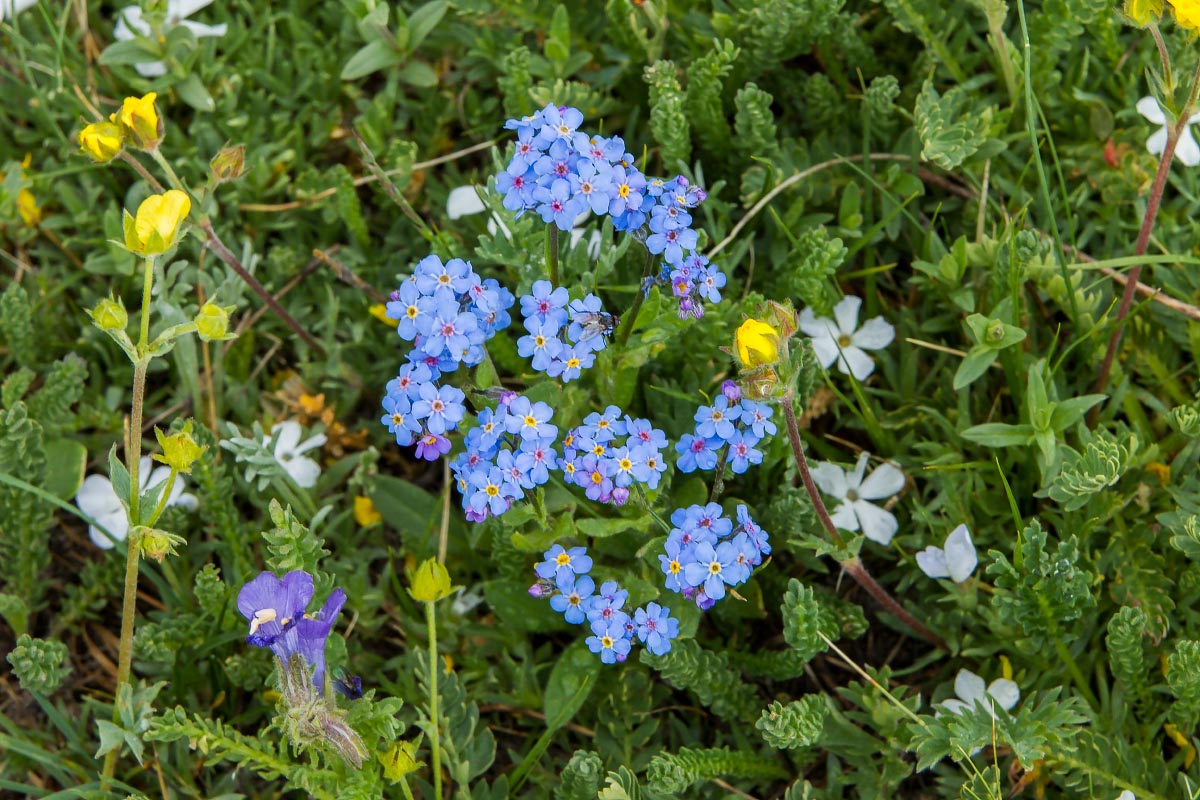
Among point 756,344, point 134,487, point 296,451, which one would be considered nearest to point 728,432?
point 756,344

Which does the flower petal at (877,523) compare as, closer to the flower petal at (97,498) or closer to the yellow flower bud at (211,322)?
the yellow flower bud at (211,322)

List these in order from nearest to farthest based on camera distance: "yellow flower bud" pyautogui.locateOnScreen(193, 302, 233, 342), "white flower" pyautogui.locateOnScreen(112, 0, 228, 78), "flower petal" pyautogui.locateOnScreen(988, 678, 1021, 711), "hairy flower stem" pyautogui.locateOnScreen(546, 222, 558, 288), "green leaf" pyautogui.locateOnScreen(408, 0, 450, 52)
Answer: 1. "yellow flower bud" pyautogui.locateOnScreen(193, 302, 233, 342)
2. "hairy flower stem" pyautogui.locateOnScreen(546, 222, 558, 288)
3. "flower petal" pyautogui.locateOnScreen(988, 678, 1021, 711)
4. "green leaf" pyautogui.locateOnScreen(408, 0, 450, 52)
5. "white flower" pyautogui.locateOnScreen(112, 0, 228, 78)

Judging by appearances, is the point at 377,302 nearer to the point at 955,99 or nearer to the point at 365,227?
the point at 365,227

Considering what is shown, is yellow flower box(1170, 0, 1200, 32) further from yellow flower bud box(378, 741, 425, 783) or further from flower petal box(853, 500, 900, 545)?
yellow flower bud box(378, 741, 425, 783)

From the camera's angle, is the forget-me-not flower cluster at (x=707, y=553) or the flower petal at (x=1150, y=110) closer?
the forget-me-not flower cluster at (x=707, y=553)

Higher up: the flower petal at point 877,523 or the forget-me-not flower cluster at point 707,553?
the forget-me-not flower cluster at point 707,553

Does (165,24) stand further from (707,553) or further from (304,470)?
(707,553)

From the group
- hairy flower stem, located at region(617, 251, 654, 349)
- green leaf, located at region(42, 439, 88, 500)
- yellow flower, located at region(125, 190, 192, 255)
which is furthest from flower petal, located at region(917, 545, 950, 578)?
green leaf, located at region(42, 439, 88, 500)

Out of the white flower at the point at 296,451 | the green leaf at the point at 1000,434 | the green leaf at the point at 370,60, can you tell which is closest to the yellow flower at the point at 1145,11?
the green leaf at the point at 1000,434
